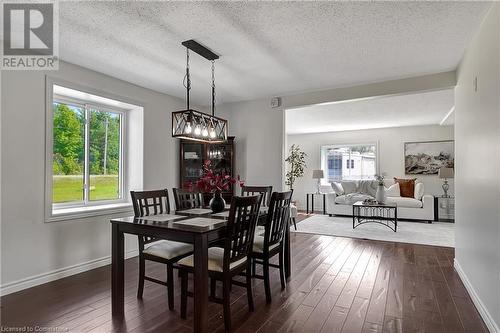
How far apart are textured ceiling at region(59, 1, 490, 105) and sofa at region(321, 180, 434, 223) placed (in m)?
4.18

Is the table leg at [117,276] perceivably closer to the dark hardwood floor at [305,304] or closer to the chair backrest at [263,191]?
the dark hardwood floor at [305,304]

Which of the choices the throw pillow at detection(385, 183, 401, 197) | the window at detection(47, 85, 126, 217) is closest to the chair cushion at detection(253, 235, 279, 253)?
the window at detection(47, 85, 126, 217)

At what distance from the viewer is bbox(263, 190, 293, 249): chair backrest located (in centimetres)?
261

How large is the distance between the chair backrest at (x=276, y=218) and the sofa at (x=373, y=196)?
4.70 m

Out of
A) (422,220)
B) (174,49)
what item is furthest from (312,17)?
(422,220)

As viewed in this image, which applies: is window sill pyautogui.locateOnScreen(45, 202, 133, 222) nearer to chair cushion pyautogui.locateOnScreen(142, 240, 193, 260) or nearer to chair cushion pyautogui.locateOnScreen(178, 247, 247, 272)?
chair cushion pyautogui.locateOnScreen(142, 240, 193, 260)

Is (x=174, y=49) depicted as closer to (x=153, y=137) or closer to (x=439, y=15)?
(x=153, y=137)

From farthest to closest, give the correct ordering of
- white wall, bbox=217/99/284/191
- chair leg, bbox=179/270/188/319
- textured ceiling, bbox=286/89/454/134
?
textured ceiling, bbox=286/89/454/134
white wall, bbox=217/99/284/191
chair leg, bbox=179/270/188/319

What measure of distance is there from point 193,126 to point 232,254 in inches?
→ 50.0

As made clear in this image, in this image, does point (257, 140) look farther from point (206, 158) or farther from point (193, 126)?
point (193, 126)

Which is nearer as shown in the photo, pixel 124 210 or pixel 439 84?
pixel 439 84

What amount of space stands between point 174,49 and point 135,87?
1.45m

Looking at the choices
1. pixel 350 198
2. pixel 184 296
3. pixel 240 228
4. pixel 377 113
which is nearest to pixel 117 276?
pixel 184 296

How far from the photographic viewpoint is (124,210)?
12.8 ft
